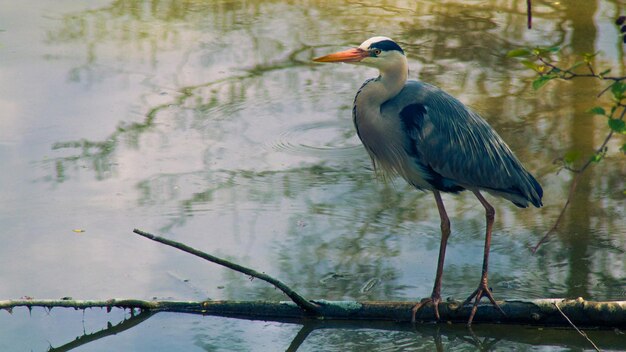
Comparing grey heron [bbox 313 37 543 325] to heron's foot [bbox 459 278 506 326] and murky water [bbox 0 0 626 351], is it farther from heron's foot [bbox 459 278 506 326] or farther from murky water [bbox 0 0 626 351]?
murky water [bbox 0 0 626 351]

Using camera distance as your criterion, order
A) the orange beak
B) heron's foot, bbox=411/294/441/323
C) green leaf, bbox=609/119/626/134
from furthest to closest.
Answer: the orange beak, heron's foot, bbox=411/294/441/323, green leaf, bbox=609/119/626/134

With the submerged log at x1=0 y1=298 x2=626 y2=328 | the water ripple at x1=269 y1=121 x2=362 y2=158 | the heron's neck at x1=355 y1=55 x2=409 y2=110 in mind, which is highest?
the heron's neck at x1=355 y1=55 x2=409 y2=110

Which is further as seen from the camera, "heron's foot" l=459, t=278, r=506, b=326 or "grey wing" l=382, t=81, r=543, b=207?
"grey wing" l=382, t=81, r=543, b=207

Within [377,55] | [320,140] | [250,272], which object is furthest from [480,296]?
[320,140]

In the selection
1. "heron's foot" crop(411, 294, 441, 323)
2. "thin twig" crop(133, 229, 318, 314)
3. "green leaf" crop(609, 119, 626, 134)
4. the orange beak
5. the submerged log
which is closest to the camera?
"green leaf" crop(609, 119, 626, 134)

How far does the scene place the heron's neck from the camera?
5.15 metres

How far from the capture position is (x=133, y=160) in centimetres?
681

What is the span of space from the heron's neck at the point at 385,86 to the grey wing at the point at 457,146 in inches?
1.6

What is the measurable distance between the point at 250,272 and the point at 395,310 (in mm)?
721

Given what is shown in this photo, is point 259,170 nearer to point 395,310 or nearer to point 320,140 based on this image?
point 320,140

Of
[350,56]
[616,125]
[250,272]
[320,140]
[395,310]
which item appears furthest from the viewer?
[320,140]

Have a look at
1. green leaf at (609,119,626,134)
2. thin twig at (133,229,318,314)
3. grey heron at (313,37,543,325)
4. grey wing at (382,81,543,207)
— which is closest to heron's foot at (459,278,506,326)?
grey heron at (313,37,543,325)

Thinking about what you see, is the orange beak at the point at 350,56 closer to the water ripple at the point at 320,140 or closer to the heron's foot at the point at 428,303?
the heron's foot at the point at 428,303

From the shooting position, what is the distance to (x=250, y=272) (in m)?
4.63
